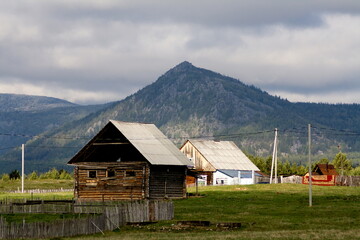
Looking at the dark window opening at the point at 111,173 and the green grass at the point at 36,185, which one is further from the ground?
the dark window opening at the point at 111,173

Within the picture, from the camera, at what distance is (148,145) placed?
8269 centimetres

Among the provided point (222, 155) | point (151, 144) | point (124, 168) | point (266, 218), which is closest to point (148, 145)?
point (151, 144)

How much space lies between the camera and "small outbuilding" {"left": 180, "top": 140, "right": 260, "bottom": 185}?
5034 inches

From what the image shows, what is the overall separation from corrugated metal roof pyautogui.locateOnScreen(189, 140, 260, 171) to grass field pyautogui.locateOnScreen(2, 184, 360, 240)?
50.7 metres

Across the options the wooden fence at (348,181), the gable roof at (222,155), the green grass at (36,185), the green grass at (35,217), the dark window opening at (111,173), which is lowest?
the green grass at (36,185)

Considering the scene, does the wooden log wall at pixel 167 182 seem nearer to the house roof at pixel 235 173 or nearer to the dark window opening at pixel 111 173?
the dark window opening at pixel 111 173

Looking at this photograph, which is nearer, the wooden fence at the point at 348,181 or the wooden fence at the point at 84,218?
the wooden fence at the point at 84,218

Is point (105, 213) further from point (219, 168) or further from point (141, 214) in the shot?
point (219, 168)

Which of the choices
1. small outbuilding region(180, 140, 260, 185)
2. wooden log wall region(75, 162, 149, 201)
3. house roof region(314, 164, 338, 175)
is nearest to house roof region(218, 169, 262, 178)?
small outbuilding region(180, 140, 260, 185)

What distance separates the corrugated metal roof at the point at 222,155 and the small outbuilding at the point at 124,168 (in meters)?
44.9

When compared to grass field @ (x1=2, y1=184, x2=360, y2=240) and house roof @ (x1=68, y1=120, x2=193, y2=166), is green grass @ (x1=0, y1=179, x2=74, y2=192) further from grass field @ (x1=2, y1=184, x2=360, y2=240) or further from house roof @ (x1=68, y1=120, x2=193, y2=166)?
grass field @ (x1=2, y1=184, x2=360, y2=240)

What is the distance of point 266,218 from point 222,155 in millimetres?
81173

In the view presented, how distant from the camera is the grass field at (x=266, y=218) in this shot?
136ft

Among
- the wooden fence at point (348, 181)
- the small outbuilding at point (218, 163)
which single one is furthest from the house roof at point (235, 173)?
the wooden fence at point (348, 181)
